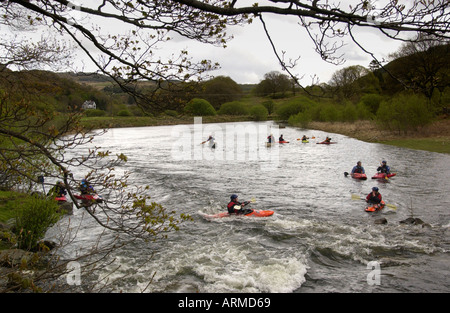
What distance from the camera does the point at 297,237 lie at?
12227 millimetres

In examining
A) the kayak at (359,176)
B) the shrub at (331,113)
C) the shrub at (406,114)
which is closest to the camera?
the kayak at (359,176)

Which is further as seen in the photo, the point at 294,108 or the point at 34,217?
the point at 294,108

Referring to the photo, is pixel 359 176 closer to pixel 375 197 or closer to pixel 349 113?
pixel 375 197

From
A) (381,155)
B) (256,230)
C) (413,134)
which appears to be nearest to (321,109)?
(413,134)

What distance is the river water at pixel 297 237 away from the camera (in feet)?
29.6

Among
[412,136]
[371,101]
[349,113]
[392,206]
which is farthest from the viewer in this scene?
[371,101]

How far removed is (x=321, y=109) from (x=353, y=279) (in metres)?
Answer: 62.2

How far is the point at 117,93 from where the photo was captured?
19.9 ft

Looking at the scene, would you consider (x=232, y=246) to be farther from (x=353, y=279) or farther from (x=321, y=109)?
(x=321, y=109)

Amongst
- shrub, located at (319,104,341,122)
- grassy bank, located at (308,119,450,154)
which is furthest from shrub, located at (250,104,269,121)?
grassy bank, located at (308,119,450,154)

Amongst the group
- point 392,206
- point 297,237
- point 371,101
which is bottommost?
point 297,237

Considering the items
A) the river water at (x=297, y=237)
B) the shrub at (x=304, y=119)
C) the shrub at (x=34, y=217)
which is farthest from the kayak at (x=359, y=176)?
the shrub at (x=304, y=119)

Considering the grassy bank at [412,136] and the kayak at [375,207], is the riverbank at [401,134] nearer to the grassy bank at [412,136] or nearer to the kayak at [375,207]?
the grassy bank at [412,136]

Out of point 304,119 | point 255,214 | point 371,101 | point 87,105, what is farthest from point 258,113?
point 87,105
